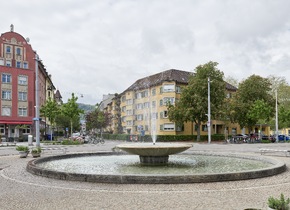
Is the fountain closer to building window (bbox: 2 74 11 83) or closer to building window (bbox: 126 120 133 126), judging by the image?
building window (bbox: 2 74 11 83)

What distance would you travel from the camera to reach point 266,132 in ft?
284

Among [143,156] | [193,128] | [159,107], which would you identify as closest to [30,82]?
[159,107]

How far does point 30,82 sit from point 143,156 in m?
52.2

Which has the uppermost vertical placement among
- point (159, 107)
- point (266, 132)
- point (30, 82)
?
point (30, 82)

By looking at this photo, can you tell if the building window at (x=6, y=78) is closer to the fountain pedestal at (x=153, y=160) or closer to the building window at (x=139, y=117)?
the building window at (x=139, y=117)

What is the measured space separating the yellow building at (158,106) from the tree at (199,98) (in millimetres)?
5339

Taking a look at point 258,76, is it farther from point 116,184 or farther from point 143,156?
point 116,184

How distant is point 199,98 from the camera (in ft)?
177

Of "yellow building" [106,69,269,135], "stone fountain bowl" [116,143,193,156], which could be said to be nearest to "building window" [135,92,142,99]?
"yellow building" [106,69,269,135]

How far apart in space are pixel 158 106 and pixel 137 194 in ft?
195

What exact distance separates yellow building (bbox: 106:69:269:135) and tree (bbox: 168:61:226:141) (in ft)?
17.5

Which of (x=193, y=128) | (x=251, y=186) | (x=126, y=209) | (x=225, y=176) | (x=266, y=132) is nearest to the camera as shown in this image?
(x=126, y=209)

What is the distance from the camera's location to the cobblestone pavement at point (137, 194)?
7797 mm

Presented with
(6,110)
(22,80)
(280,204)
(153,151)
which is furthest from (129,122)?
(280,204)
